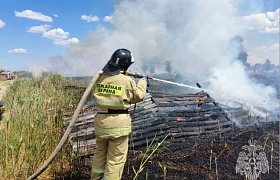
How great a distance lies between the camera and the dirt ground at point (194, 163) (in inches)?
148

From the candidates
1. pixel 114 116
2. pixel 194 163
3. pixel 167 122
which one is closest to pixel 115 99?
pixel 114 116

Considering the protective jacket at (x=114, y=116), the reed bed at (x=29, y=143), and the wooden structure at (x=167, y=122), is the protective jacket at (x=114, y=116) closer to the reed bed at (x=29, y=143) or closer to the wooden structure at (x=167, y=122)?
the reed bed at (x=29, y=143)

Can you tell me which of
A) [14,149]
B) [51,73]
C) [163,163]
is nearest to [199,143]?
[163,163]

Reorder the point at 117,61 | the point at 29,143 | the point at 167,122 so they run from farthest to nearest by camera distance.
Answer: the point at 167,122 < the point at 29,143 < the point at 117,61

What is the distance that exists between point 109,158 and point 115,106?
75 cm

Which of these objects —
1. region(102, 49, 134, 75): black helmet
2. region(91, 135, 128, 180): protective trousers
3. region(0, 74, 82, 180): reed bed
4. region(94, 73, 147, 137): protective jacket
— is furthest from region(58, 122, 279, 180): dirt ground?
region(102, 49, 134, 75): black helmet

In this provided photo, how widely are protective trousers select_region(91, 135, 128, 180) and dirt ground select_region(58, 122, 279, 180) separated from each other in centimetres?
25

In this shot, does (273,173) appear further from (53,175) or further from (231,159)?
(53,175)

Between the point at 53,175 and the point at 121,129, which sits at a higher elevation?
the point at 121,129

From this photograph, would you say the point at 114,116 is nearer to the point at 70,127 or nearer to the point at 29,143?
the point at 70,127

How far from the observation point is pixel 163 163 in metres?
4.18

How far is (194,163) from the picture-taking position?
4.23 meters

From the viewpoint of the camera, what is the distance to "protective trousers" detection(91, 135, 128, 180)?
3.08 meters

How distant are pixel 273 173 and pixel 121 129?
9.99 feet
